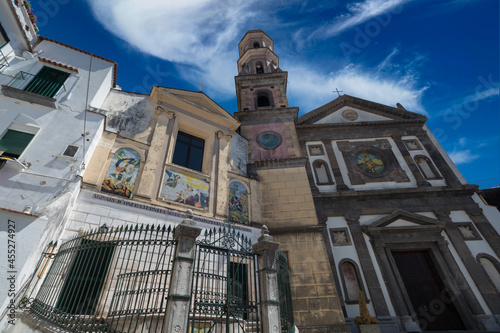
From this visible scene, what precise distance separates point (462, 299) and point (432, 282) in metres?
1.06

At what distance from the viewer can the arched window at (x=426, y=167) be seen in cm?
1412

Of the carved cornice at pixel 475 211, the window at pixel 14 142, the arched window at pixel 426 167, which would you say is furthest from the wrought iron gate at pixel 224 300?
the arched window at pixel 426 167

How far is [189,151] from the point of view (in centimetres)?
1159

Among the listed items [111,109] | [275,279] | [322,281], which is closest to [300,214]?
[322,281]

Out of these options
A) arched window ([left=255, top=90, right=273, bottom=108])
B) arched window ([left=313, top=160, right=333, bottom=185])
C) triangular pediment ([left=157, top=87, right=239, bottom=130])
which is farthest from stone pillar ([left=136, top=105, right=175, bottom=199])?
arched window ([left=313, top=160, right=333, bottom=185])

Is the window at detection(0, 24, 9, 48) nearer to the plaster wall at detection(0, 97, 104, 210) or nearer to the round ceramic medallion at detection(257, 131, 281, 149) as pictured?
the plaster wall at detection(0, 97, 104, 210)

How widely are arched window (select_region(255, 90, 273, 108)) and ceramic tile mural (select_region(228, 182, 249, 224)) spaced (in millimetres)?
8345

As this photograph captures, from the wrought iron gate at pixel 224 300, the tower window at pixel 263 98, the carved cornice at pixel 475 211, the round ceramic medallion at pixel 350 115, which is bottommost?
the wrought iron gate at pixel 224 300

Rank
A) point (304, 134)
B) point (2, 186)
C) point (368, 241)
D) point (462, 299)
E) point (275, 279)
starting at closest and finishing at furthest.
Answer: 1. point (275, 279)
2. point (2, 186)
3. point (462, 299)
4. point (368, 241)
5. point (304, 134)

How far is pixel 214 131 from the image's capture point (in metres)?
12.5

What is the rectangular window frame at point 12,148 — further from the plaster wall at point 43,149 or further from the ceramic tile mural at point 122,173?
the ceramic tile mural at point 122,173

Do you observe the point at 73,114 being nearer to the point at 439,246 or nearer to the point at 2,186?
the point at 2,186

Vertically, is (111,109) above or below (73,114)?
above

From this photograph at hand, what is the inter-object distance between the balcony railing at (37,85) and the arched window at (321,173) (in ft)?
40.0
